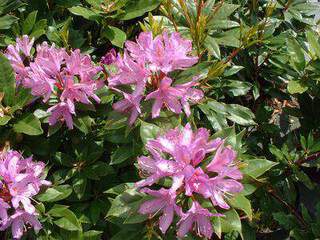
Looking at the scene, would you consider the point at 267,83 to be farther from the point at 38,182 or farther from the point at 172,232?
the point at 38,182

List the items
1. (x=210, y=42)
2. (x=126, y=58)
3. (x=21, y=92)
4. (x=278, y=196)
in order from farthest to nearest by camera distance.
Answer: (x=278, y=196), (x=210, y=42), (x=21, y=92), (x=126, y=58)

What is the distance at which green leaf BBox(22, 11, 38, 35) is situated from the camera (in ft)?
7.47

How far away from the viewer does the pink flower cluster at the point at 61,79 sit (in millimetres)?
1801

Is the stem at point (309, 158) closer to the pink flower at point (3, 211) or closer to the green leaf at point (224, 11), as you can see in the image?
the green leaf at point (224, 11)

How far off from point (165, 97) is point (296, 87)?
0.80m

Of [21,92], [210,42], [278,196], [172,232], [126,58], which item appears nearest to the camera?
[126,58]

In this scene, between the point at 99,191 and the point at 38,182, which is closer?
the point at 38,182

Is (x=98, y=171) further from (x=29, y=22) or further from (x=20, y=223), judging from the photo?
(x=29, y=22)

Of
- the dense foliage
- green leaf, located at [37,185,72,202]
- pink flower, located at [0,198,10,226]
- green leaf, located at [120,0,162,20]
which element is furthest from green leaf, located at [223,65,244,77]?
pink flower, located at [0,198,10,226]

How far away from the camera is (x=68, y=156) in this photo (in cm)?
213

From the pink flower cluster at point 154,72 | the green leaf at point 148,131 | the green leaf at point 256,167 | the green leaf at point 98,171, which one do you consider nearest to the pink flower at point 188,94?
the pink flower cluster at point 154,72

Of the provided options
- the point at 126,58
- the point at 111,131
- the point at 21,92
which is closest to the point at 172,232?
the point at 111,131

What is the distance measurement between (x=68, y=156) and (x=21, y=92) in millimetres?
368

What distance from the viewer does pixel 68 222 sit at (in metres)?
1.99
